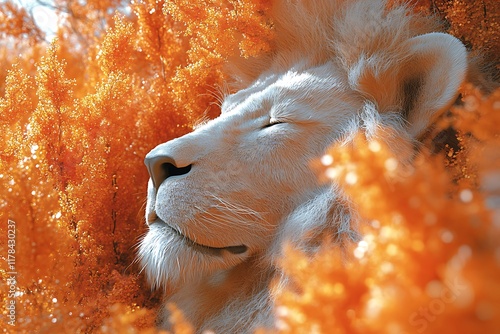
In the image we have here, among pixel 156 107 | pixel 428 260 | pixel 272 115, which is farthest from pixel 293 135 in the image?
pixel 428 260

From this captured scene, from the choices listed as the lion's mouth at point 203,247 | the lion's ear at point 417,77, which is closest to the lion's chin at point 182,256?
the lion's mouth at point 203,247

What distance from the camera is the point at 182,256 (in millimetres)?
668

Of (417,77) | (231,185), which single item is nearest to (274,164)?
(231,185)

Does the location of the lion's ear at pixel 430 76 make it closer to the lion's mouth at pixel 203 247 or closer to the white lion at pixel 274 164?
the white lion at pixel 274 164

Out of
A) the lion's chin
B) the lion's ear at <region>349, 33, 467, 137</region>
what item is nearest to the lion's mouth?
the lion's chin

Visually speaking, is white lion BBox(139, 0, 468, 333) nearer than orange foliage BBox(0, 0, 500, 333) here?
No

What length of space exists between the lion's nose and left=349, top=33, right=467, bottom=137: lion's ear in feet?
0.72

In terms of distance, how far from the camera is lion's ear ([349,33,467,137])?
609 millimetres

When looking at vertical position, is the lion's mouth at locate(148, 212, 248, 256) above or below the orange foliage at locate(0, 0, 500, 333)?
below

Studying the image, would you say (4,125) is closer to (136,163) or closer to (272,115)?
(136,163)

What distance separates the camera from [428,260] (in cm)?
30

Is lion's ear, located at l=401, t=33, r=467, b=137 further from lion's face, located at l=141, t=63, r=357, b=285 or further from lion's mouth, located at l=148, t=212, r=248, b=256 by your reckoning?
lion's mouth, located at l=148, t=212, r=248, b=256

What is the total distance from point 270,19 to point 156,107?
0.22 meters

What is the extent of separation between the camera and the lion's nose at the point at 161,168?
673 mm
